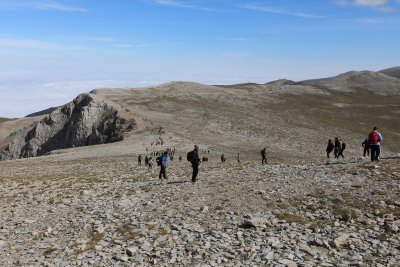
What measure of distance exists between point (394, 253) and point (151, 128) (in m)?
72.7

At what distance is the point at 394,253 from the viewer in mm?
13523

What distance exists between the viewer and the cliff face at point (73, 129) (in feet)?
297

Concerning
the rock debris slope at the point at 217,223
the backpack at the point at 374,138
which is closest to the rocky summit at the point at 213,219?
the rock debris slope at the point at 217,223

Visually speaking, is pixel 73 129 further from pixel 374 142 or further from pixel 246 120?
pixel 374 142

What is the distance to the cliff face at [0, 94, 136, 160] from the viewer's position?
90562mm

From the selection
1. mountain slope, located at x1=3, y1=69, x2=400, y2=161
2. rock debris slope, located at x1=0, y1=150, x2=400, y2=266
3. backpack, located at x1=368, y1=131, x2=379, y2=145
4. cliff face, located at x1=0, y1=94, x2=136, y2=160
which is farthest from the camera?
cliff face, located at x1=0, y1=94, x2=136, y2=160

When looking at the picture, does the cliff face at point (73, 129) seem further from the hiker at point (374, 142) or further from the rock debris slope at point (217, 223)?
the rock debris slope at point (217, 223)

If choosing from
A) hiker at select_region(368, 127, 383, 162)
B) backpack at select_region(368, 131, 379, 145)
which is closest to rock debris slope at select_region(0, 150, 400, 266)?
hiker at select_region(368, 127, 383, 162)

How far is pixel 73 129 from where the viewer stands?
320 feet

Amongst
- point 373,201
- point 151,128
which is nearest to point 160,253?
point 373,201

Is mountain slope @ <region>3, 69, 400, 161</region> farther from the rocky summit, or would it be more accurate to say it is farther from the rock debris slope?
the rock debris slope

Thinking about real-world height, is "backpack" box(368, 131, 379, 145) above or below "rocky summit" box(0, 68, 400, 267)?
above

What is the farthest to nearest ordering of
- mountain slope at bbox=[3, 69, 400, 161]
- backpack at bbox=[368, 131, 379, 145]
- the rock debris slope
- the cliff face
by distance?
1. the cliff face
2. mountain slope at bbox=[3, 69, 400, 161]
3. backpack at bbox=[368, 131, 379, 145]
4. the rock debris slope

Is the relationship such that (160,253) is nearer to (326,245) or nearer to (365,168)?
(326,245)
